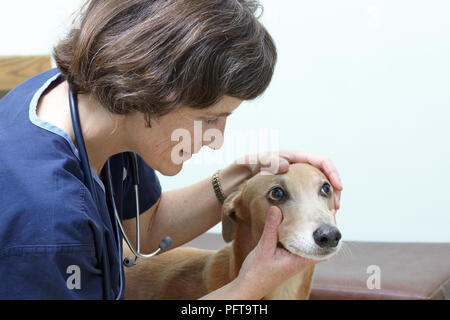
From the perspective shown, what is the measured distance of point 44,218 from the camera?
74 cm

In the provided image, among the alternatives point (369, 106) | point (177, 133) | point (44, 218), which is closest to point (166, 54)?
point (177, 133)

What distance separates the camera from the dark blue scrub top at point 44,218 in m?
0.73

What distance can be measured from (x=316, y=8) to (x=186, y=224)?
0.84 metres

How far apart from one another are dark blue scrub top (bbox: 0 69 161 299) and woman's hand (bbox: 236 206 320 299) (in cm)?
22

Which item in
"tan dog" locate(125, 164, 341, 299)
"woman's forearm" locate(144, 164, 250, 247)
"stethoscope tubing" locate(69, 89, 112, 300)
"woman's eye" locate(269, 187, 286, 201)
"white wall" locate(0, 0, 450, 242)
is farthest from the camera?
"white wall" locate(0, 0, 450, 242)

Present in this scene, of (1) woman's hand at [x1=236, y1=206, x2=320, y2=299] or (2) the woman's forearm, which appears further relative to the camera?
(2) the woman's forearm

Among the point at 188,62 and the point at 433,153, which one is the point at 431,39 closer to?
the point at 433,153

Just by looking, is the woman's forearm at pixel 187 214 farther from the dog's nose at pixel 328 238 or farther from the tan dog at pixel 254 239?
the dog's nose at pixel 328 238

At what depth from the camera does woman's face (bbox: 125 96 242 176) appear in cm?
88

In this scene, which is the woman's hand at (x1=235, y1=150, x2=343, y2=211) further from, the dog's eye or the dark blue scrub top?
the dark blue scrub top

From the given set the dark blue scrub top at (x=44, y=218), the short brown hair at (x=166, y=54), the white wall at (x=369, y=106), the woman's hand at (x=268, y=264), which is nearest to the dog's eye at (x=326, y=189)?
the woman's hand at (x=268, y=264)

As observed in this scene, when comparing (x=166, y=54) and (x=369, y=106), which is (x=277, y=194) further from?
(x=369, y=106)

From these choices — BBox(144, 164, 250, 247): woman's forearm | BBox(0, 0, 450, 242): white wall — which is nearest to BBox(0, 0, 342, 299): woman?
BBox(144, 164, 250, 247): woman's forearm

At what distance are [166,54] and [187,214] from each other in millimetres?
484
